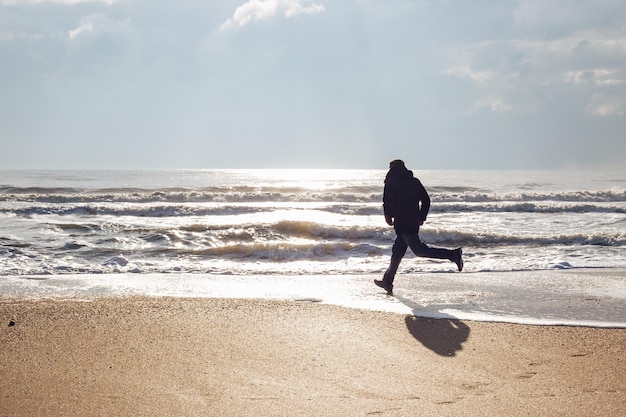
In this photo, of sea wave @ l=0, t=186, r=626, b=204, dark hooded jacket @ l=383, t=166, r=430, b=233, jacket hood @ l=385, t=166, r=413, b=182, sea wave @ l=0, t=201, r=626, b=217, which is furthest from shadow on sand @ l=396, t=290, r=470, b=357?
sea wave @ l=0, t=186, r=626, b=204

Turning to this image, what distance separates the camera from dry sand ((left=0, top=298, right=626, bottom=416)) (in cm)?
362

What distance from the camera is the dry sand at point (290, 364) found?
3615 millimetres

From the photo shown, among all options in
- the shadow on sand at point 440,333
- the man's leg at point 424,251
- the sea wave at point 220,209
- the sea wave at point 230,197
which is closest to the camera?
the shadow on sand at point 440,333

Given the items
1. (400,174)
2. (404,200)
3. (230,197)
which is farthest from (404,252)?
(230,197)

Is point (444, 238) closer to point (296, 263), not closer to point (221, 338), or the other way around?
point (296, 263)

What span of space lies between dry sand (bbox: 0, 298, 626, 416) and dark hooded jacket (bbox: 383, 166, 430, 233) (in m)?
2.01

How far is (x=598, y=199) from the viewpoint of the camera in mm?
32281

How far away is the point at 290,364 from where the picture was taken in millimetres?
4465

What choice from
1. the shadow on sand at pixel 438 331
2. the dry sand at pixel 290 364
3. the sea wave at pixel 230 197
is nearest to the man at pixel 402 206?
the shadow on sand at pixel 438 331

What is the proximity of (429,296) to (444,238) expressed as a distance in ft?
25.2

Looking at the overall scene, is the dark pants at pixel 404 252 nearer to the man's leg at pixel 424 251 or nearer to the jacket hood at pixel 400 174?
the man's leg at pixel 424 251

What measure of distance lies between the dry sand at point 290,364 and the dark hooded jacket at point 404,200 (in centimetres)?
201

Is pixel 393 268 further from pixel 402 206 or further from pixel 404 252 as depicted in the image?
pixel 402 206

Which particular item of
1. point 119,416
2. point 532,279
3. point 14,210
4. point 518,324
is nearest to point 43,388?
point 119,416
